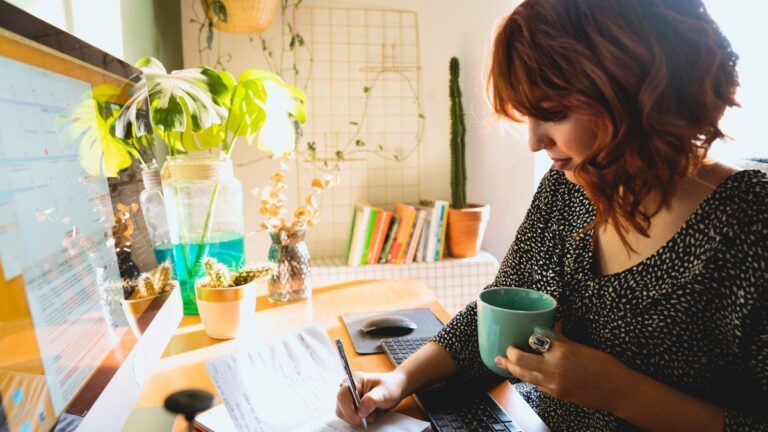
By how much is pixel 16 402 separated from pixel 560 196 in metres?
0.84

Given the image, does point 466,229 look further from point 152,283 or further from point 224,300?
point 152,283

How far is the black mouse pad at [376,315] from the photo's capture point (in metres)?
0.96

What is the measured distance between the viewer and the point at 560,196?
92cm

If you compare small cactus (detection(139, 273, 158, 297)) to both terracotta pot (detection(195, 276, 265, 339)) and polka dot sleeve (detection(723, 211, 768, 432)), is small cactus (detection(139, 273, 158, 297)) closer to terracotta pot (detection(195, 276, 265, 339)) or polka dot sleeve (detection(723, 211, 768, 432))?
terracotta pot (detection(195, 276, 265, 339))

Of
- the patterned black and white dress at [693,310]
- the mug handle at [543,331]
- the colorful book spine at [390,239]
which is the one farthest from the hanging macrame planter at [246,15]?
the mug handle at [543,331]

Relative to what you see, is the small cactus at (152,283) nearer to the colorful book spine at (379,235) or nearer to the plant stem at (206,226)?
the plant stem at (206,226)

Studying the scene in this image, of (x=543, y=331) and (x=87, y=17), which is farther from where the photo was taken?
(x=87, y=17)

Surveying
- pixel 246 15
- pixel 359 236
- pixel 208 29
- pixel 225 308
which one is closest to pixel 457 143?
pixel 359 236

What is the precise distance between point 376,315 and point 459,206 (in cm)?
120

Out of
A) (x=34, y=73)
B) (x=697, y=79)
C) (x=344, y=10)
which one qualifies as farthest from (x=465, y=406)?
(x=344, y=10)

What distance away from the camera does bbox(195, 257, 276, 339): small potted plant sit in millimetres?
966

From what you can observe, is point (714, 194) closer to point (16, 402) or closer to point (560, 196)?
point (560, 196)

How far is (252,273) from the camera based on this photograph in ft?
3.43

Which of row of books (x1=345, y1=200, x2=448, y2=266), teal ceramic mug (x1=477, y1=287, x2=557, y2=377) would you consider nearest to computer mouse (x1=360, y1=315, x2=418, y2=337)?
teal ceramic mug (x1=477, y1=287, x2=557, y2=377)
